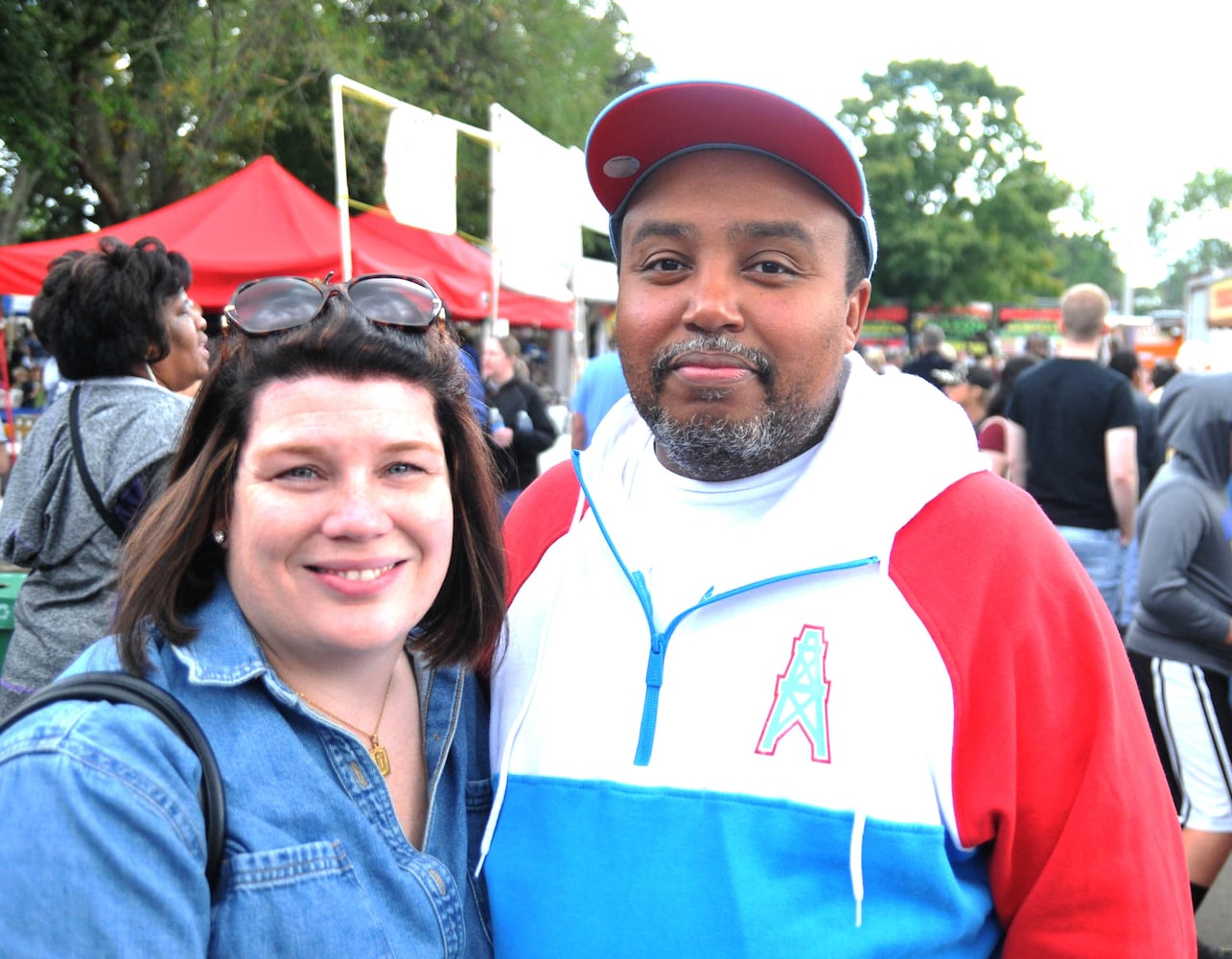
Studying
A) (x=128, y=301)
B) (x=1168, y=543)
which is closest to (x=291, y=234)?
(x=128, y=301)

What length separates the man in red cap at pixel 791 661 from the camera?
1.50 metres

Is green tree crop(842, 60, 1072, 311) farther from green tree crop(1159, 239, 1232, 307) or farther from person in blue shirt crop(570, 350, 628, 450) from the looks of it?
green tree crop(1159, 239, 1232, 307)

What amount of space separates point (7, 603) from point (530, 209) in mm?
4505

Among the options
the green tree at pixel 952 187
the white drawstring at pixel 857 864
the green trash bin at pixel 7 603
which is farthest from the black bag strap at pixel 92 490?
the green tree at pixel 952 187

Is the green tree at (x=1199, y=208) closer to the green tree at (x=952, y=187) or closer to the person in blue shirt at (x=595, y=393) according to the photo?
the green tree at (x=952, y=187)

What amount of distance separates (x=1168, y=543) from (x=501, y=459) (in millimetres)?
3517

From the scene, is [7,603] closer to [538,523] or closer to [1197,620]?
[538,523]

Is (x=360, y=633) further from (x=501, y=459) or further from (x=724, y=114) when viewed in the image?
(x=501, y=459)

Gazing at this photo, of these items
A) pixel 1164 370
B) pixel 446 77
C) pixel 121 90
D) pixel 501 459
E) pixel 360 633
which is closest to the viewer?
pixel 360 633

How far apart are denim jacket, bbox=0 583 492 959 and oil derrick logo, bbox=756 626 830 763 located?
0.52 m

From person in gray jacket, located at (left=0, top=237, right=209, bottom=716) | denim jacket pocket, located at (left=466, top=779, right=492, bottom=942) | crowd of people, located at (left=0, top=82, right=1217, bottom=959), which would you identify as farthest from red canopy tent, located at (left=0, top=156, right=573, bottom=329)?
denim jacket pocket, located at (left=466, top=779, right=492, bottom=942)

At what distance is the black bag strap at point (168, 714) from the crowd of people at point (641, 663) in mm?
15

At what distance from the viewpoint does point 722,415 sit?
172 centimetres

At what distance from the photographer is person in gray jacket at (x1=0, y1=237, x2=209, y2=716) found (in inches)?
117
